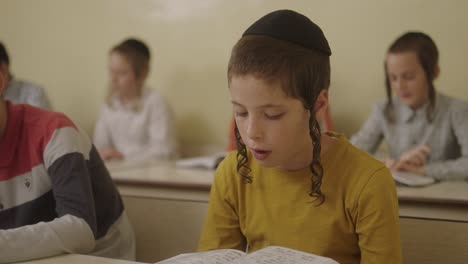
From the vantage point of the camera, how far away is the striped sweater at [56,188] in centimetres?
113

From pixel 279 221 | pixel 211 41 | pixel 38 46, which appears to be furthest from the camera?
pixel 38 46

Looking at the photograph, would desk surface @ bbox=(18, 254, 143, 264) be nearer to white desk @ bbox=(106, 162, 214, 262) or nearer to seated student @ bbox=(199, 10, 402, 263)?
seated student @ bbox=(199, 10, 402, 263)

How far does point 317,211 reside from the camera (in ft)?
3.75

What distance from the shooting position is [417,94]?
Answer: 7.30ft

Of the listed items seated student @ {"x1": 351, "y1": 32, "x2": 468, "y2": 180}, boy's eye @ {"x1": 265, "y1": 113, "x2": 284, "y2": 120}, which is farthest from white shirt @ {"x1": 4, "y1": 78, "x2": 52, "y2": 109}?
boy's eye @ {"x1": 265, "y1": 113, "x2": 284, "y2": 120}

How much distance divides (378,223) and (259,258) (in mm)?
267

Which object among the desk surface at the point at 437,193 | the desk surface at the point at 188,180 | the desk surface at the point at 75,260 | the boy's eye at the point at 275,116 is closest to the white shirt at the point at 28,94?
the desk surface at the point at 188,180

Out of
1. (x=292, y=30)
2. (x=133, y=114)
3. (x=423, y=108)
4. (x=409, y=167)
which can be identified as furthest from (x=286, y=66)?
(x=133, y=114)

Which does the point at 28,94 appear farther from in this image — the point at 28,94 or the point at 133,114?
the point at 133,114

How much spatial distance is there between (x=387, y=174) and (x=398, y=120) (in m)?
1.30

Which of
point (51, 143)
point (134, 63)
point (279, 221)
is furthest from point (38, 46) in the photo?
point (279, 221)

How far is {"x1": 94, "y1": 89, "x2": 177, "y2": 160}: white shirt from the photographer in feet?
9.80

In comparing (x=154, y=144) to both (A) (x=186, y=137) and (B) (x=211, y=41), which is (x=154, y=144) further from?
(B) (x=211, y=41)

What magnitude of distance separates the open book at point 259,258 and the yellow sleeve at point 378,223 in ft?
0.66
